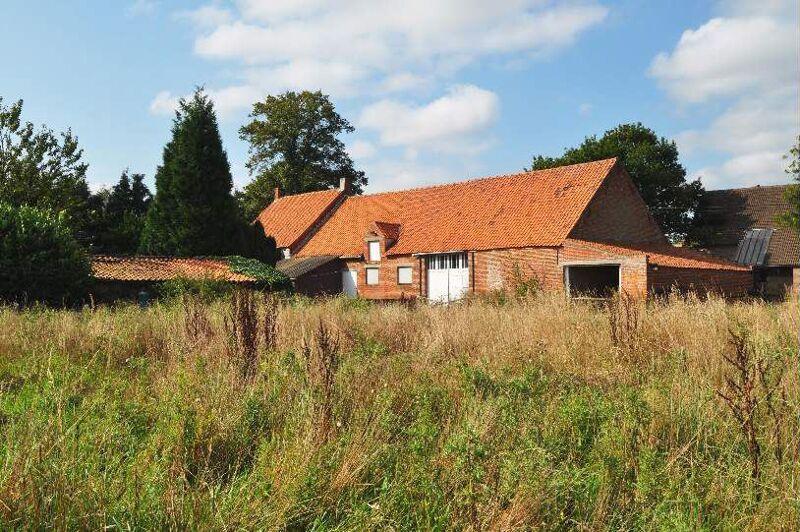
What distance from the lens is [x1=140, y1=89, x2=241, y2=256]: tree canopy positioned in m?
27.5

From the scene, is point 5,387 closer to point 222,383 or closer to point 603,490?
point 222,383

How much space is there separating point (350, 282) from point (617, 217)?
1471cm

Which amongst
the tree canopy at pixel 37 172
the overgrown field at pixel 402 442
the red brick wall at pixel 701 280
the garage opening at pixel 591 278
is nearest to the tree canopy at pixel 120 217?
the tree canopy at pixel 37 172

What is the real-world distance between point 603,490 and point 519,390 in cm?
184

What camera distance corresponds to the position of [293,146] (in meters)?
52.8

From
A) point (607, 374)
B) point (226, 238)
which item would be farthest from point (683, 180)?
point (607, 374)

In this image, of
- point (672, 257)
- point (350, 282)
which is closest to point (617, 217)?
point (672, 257)

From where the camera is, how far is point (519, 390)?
5.94 metres

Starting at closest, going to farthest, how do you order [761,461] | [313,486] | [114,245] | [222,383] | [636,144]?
[313,486], [761,461], [222,383], [114,245], [636,144]

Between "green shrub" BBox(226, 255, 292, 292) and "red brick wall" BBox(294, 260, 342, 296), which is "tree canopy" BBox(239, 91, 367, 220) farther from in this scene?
"green shrub" BBox(226, 255, 292, 292)

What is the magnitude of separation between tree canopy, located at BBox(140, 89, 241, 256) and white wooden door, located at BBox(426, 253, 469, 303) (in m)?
10.1

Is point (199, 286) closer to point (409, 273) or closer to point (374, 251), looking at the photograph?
point (409, 273)

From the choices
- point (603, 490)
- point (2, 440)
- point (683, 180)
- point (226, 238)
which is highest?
point (683, 180)

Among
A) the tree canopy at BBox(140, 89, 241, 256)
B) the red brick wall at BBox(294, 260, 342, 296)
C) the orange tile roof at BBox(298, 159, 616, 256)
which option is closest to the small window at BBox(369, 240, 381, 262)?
the orange tile roof at BBox(298, 159, 616, 256)
